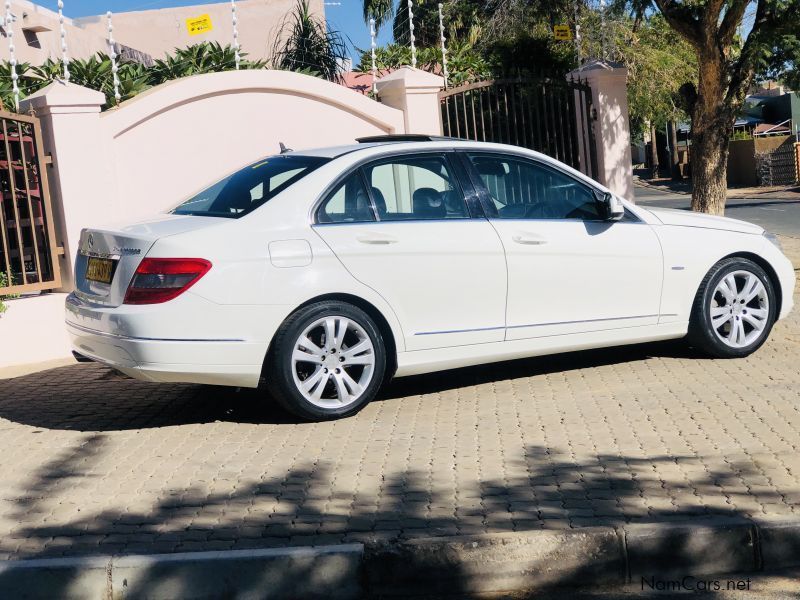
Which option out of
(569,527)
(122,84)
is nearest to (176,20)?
(122,84)

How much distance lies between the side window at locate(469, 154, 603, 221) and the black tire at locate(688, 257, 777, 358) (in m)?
0.97

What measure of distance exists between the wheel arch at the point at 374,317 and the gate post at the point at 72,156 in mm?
4078

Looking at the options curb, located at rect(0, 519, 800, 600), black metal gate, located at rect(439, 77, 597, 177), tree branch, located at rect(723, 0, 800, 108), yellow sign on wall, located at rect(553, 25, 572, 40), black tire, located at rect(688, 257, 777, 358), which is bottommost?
curb, located at rect(0, 519, 800, 600)

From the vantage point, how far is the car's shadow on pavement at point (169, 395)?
274 inches

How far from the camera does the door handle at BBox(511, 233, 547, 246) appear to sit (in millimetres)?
7012

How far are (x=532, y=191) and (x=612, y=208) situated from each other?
0.54 m

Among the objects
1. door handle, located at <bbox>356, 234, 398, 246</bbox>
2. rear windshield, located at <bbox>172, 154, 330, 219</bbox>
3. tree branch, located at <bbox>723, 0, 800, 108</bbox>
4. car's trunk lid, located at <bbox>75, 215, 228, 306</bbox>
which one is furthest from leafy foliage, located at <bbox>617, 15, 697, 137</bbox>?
car's trunk lid, located at <bbox>75, 215, 228, 306</bbox>

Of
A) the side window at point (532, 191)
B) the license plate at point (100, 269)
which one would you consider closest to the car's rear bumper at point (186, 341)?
the license plate at point (100, 269)

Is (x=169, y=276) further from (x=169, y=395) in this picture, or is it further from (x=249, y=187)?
(x=169, y=395)

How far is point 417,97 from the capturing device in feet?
38.0

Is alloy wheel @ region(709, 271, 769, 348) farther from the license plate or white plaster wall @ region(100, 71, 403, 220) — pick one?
white plaster wall @ region(100, 71, 403, 220)

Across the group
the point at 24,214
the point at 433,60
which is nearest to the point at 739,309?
the point at 24,214

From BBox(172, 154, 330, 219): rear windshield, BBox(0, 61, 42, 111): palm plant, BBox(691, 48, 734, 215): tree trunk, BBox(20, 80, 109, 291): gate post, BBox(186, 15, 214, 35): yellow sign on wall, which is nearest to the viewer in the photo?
BBox(172, 154, 330, 219): rear windshield

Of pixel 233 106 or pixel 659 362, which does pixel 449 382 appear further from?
pixel 233 106
